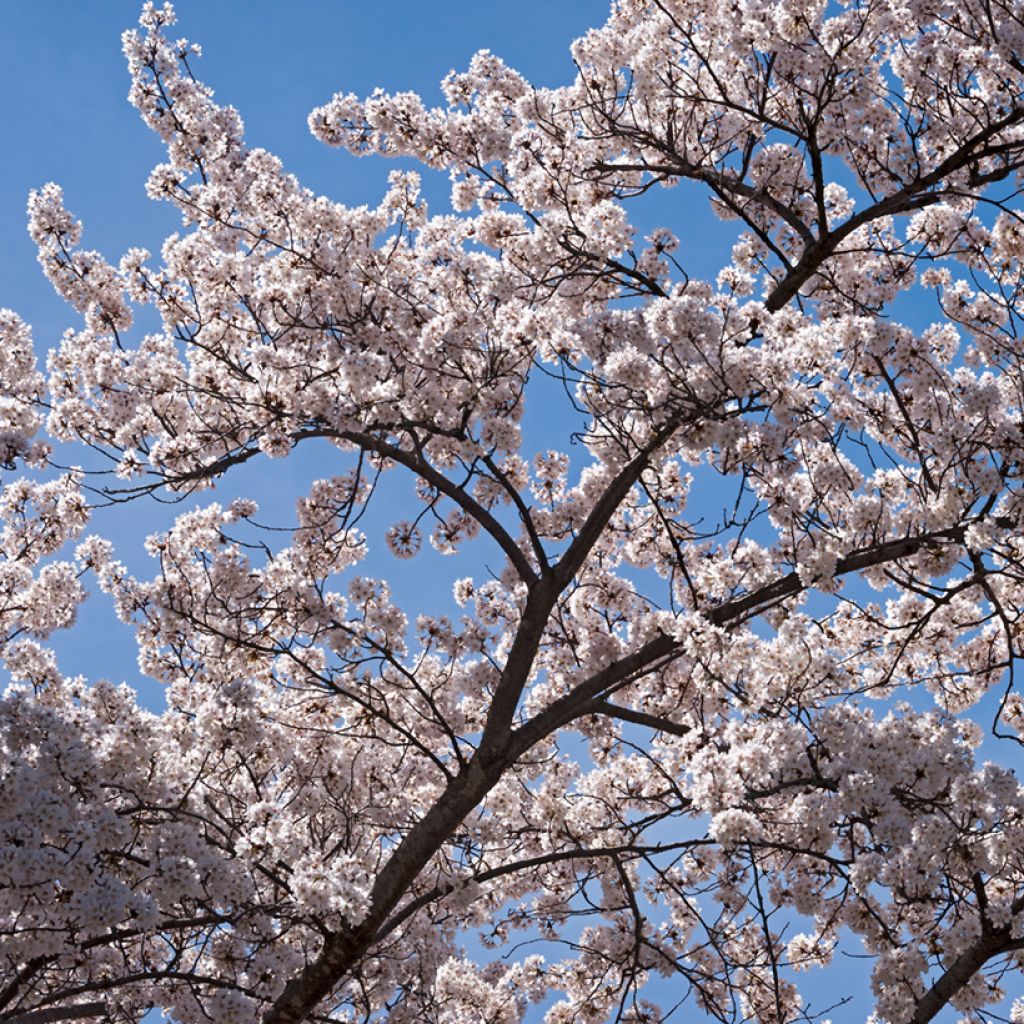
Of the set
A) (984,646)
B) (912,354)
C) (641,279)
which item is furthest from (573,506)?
(984,646)

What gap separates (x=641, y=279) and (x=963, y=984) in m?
6.96

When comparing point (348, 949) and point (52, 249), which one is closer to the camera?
point (348, 949)

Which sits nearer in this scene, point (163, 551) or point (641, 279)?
point (641, 279)

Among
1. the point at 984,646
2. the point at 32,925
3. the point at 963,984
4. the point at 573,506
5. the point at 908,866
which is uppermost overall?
the point at 984,646

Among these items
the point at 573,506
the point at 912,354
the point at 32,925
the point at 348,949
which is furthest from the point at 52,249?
the point at 912,354

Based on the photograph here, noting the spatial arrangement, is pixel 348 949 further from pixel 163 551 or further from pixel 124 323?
pixel 124 323

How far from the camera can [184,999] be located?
8.73m

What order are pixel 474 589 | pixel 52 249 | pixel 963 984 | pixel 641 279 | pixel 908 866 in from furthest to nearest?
1. pixel 474 589
2. pixel 52 249
3. pixel 641 279
4. pixel 963 984
5. pixel 908 866

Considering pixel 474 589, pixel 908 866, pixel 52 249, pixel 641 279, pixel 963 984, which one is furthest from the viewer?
pixel 474 589

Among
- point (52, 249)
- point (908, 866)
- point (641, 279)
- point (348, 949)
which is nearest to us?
point (908, 866)

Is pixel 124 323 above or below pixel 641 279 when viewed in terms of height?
below

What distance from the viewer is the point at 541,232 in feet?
32.8

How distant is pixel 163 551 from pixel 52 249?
3.42 metres

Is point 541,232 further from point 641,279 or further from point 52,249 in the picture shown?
point 52,249
